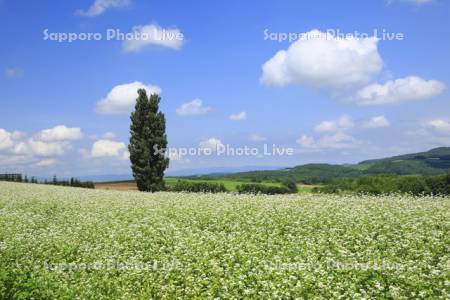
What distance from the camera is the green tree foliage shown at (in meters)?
51.8

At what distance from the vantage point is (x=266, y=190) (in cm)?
5666

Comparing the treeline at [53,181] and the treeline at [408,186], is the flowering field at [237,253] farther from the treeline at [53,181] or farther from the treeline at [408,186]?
the treeline at [53,181]

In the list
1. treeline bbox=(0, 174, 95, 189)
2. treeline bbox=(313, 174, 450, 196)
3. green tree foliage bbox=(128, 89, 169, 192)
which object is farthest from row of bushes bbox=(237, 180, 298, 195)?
treeline bbox=(0, 174, 95, 189)

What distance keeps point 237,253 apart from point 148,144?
39830mm

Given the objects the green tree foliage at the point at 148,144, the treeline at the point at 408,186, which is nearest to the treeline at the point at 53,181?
the green tree foliage at the point at 148,144

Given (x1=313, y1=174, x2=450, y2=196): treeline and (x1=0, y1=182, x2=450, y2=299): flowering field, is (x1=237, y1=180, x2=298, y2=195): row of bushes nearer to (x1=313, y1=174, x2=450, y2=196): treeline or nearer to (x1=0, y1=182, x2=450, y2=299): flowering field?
(x1=313, y1=174, x2=450, y2=196): treeline

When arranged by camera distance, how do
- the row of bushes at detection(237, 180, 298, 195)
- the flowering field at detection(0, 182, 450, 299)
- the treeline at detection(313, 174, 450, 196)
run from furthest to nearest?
1. the row of bushes at detection(237, 180, 298, 195)
2. the treeline at detection(313, 174, 450, 196)
3. the flowering field at detection(0, 182, 450, 299)

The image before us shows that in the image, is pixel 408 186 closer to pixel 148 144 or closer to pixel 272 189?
pixel 272 189

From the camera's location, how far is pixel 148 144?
5231cm

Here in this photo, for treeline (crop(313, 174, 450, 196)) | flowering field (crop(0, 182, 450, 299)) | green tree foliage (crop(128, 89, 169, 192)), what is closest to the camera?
flowering field (crop(0, 182, 450, 299))

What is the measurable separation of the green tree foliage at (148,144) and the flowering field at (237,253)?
29650mm

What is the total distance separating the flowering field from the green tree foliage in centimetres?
2965

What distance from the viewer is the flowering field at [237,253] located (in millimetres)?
11383

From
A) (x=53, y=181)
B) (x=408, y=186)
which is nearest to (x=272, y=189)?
(x=408, y=186)
